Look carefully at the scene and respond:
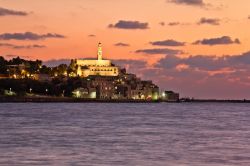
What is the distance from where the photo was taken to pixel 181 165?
969 inches

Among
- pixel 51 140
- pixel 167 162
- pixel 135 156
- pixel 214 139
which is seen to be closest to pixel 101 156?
pixel 135 156

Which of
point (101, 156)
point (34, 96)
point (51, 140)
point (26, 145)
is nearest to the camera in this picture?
point (101, 156)

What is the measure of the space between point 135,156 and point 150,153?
3.79ft

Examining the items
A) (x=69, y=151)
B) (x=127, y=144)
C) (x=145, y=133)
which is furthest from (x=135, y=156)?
(x=145, y=133)

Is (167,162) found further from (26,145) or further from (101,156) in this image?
(26,145)

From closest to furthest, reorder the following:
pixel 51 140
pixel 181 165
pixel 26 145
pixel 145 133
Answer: pixel 181 165, pixel 26 145, pixel 51 140, pixel 145 133

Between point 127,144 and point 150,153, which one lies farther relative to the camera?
point 127,144

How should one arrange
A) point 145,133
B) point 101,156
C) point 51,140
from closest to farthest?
point 101,156 < point 51,140 < point 145,133

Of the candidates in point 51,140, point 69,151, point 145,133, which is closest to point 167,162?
point 69,151

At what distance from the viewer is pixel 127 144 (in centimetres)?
3269

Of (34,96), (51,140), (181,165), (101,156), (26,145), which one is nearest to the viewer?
(181,165)

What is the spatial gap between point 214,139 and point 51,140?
870 cm

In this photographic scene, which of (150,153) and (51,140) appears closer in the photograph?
(150,153)

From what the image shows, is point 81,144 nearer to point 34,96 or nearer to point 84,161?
point 84,161
